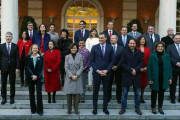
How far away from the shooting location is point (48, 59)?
8.19 m

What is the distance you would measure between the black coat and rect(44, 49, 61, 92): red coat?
1946 mm

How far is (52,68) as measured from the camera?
8.16 m

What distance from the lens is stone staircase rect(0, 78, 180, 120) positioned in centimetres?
764

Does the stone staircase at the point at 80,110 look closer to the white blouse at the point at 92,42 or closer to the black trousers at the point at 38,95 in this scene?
the black trousers at the point at 38,95

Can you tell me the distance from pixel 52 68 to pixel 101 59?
1.54 m

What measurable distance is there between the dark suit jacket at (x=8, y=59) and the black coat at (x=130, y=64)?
10.2 feet

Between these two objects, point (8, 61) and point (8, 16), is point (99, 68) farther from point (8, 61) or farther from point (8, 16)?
point (8, 16)

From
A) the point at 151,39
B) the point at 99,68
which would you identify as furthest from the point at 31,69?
the point at 151,39

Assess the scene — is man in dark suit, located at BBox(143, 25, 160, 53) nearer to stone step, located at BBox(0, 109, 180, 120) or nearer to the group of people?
the group of people

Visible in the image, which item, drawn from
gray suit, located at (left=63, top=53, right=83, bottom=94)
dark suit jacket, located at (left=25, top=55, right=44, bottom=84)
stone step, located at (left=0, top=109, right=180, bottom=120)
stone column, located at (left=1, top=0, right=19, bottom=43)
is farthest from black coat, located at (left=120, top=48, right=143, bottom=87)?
stone column, located at (left=1, top=0, right=19, bottom=43)

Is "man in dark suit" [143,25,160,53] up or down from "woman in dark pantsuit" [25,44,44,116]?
up

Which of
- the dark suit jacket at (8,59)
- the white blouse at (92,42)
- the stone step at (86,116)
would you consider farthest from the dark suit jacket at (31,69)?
the white blouse at (92,42)

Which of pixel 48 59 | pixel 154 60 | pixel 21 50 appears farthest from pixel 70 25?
pixel 154 60

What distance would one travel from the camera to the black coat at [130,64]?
24.7 ft
